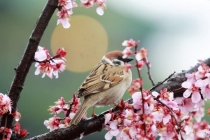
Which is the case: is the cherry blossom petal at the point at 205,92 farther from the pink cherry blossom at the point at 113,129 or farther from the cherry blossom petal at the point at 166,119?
the pink cherry blossom at the point at 113,129

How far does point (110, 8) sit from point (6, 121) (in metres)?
25.5

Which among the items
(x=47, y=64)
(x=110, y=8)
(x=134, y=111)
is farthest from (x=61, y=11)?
(x=110, y=8)

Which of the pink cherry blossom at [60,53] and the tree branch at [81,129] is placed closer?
the tree branch at [81,129]

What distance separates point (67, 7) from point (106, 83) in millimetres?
991

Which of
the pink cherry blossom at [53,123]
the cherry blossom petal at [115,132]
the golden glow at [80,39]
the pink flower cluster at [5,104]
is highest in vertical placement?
the golden glow at [80,39]

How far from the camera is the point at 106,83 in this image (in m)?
3.43

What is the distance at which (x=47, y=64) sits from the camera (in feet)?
8.59

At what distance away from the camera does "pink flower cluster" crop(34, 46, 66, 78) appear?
246cm

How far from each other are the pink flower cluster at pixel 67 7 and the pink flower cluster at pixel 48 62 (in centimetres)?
22

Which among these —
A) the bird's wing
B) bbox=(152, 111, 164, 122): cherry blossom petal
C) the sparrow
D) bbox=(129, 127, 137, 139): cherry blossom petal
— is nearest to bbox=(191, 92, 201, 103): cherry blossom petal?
bbox=(152, 111, 164, 122): cherry blossom petal

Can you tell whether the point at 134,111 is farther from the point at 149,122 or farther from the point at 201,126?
the point at 201,126

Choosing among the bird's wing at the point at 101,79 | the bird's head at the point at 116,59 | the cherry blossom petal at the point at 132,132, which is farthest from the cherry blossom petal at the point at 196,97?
the bird's head at the point at 116,59

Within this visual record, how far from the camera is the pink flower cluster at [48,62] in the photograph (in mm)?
2461

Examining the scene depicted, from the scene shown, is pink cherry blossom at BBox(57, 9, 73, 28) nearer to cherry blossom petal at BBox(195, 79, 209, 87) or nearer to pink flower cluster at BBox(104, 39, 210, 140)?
pink flower cluster at BBox(104, 39, 210, 140)
